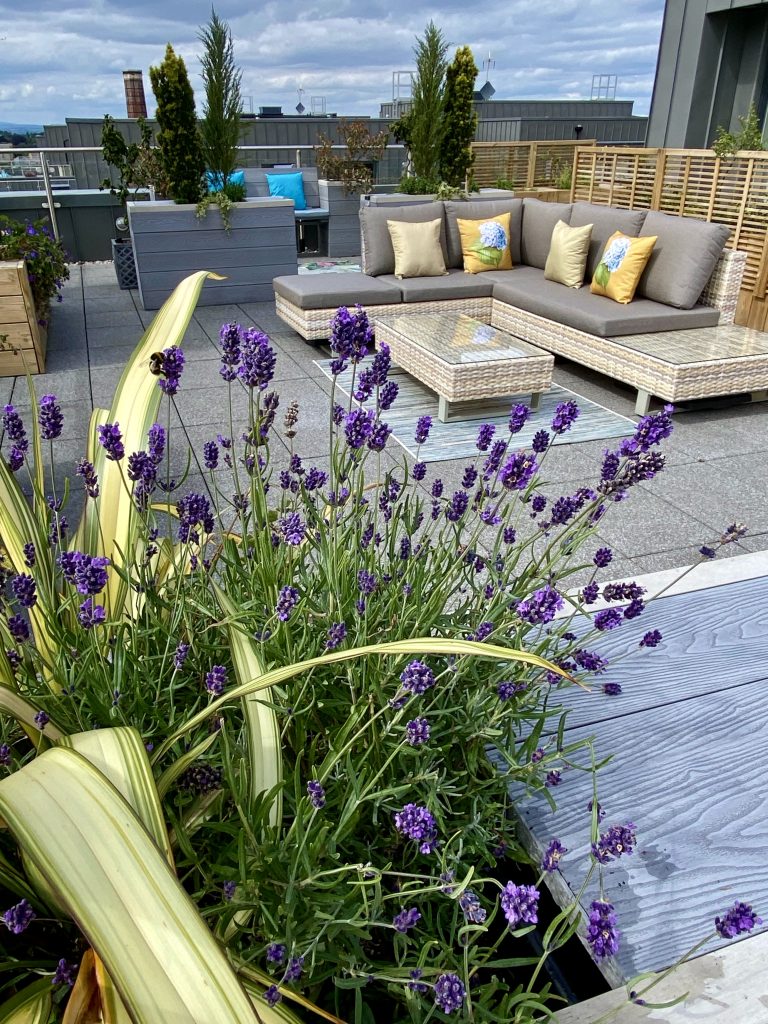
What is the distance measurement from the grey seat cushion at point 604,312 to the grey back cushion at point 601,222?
322 mm

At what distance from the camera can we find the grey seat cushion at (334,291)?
564 cm

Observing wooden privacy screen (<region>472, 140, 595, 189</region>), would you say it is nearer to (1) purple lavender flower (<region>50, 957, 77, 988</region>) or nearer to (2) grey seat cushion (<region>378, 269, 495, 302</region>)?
(2) grey seat cushion (<region>378, 269, 495, 302</region>)

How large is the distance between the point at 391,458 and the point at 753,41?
26.0ft

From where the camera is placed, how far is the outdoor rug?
4141 millimetres

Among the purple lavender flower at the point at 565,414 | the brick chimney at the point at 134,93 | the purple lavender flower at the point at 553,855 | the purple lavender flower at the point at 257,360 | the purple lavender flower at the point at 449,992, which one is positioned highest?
the brick chimney at the point at 134,93

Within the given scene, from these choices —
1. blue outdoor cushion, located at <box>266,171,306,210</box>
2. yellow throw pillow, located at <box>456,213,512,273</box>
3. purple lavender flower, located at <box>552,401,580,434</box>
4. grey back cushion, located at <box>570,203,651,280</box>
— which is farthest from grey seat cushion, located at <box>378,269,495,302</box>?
blue outdoor cushion, located at <box>266,171,306,210</box>

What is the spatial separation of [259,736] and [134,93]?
15.9 m

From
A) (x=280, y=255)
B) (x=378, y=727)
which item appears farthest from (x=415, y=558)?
(x=280, y=255)

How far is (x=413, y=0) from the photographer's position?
12992 millimetres

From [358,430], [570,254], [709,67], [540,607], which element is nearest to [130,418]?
[358,430]

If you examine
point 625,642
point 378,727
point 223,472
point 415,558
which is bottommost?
point 223,472

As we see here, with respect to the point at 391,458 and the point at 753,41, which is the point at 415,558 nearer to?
the point at 391,458

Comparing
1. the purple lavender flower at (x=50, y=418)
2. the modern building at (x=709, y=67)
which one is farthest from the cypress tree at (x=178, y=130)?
the purple lavender flower at (x=50, y=418)

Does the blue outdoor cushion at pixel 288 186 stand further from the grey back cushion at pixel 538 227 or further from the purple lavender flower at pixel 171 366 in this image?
the purple lavender flower at pixel 171 366
